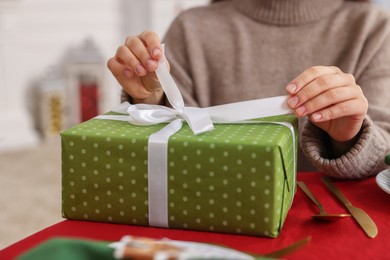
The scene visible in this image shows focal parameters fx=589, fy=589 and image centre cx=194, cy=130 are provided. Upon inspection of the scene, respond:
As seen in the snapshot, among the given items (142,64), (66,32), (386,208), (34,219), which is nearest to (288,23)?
(142,64)

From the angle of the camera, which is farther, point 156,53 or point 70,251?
point 156,53

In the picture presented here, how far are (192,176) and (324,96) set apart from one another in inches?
9.9

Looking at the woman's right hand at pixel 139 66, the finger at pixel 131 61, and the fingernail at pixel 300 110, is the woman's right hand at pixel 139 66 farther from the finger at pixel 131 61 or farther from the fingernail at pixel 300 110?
the fingernail at pixel 300 110

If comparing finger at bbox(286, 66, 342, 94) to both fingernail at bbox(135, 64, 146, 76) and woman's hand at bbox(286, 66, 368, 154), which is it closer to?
woman's hand at bbox(286, 66, 368, 154)

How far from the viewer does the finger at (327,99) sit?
2.75ft

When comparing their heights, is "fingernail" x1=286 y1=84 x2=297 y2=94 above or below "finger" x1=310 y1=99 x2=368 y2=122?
above

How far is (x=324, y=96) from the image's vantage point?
0.85m

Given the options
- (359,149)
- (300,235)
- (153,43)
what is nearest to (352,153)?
(359,149)

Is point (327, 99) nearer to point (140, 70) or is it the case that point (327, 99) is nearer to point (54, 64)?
point (140, 70)

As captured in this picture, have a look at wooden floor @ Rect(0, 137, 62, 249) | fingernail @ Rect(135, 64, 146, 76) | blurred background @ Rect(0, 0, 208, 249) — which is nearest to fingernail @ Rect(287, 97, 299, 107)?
fingernail @ Rect(135, 64, 146, 76)

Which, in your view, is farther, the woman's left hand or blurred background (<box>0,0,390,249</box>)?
blurred background (<box>0,0,390,249</box>)

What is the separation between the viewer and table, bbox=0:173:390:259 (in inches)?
27.2

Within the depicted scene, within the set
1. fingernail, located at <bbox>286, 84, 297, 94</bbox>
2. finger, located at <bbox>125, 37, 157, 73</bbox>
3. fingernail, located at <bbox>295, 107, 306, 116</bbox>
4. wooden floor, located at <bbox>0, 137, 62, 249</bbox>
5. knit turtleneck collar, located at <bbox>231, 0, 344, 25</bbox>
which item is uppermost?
knit turtleneck collar, located at <bbox>231, 0, 344, 25</bbox>

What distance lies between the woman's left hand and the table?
0.13 meters
